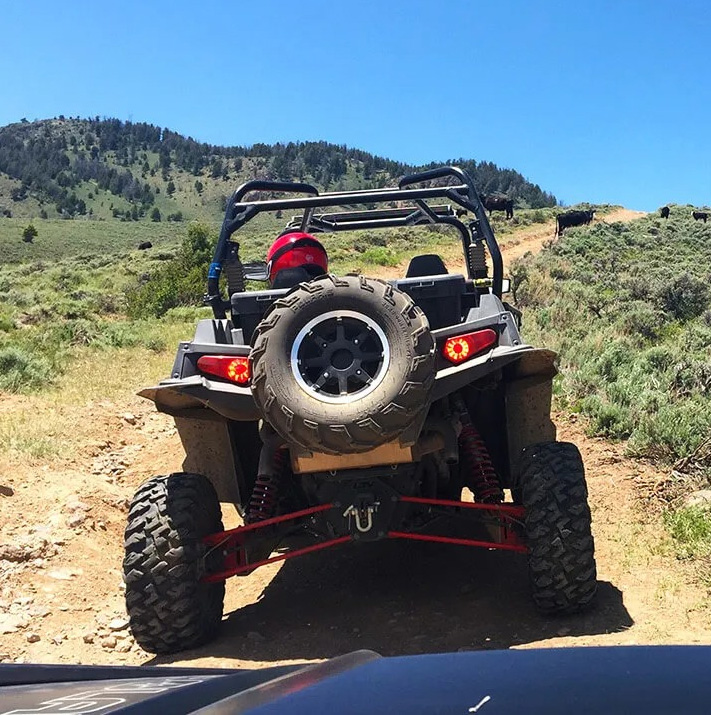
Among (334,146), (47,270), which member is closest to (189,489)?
(47,270)

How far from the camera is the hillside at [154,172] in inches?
4114

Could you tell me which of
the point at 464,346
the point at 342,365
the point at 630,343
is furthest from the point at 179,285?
the point at 342,365

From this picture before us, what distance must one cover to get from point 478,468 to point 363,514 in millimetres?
789

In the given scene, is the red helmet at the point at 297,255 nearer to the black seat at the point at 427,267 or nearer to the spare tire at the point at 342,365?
the black seat at the point at 427,267

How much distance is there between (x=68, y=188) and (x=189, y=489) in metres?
122

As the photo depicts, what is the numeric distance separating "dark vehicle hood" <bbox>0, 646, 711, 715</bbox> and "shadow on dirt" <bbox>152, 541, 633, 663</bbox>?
2348mm

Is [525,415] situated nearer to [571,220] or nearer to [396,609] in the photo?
[396,609]

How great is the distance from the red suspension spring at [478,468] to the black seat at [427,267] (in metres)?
0.99

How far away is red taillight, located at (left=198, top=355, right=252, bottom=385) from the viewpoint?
386cm

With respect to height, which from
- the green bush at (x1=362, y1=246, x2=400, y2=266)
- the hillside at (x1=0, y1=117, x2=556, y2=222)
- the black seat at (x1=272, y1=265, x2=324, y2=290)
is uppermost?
the hillside at (x1=0, y1=117, x2=556, y2=222)

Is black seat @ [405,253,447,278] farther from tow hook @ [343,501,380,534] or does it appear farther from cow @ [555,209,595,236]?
cow @ [555,209,595,236]

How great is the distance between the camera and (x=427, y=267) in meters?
4.94

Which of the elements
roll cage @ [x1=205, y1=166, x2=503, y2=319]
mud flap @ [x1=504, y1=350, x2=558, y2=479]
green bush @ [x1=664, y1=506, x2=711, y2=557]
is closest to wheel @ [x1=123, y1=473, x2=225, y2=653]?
roll cage @ [x1=205, y1=166, x2=503, y2=319]

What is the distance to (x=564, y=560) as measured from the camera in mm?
3879
